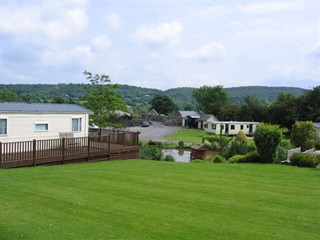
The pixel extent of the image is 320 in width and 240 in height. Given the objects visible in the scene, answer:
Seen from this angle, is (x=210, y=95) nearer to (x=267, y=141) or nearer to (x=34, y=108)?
(x=267, y=141)

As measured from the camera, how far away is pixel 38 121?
747 inches

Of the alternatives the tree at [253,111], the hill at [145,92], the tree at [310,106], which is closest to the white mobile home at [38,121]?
the tree at [310,106]

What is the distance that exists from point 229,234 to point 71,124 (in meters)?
15.8

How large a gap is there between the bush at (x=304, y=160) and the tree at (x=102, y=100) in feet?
57.0

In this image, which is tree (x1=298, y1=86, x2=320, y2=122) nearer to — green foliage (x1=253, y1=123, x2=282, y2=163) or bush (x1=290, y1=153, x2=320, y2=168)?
green foliage (x1=253, y1=123, x2=282, y2=163)

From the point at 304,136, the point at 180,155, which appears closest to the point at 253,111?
the point at 180,155

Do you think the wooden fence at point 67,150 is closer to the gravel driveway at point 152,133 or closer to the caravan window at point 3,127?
the caravan window at point 3,127

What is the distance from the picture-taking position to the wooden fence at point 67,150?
48.7 feet

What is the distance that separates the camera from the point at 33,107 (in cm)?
1911

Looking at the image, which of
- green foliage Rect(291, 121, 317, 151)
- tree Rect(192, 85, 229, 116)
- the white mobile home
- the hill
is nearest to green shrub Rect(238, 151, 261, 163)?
green foliage Rect(291, 121, 317, 151)

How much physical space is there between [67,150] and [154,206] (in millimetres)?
10161

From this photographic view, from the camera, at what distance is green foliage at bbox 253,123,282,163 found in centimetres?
1903

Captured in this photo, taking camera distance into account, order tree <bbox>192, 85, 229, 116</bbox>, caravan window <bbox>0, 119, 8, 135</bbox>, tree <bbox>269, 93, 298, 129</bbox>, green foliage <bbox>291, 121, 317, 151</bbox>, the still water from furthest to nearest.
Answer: tree <bbox>192, 85, 229, 116</bbox>, tree <bbox>269, 93, 298, 129</bbox>, the still water, green foliage <bbox>291, 121, 317, 151</bbox>, caravan window <bbox>0, 119, 8, 135</bbox>

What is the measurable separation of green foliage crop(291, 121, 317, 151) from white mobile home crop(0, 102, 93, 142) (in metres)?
15.7
